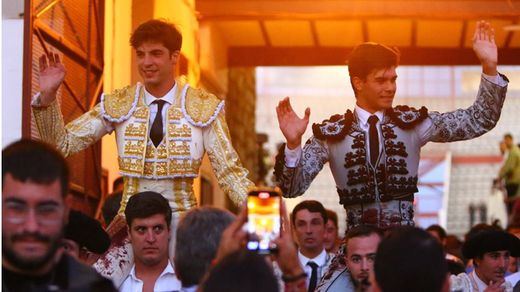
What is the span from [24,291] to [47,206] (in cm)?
31

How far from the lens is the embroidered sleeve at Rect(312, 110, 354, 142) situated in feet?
27.3

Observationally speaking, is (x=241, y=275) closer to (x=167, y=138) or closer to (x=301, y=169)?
(x=301, y=169)

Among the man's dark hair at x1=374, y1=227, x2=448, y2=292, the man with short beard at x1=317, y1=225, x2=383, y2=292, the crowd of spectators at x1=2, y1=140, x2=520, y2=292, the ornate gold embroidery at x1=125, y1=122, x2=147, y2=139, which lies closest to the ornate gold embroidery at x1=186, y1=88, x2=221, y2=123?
the ornate gold embroidery at x1=125, y1=122, x2=147, y2=139

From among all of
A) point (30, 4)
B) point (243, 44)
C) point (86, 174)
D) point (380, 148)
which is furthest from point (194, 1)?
point (380, 148)

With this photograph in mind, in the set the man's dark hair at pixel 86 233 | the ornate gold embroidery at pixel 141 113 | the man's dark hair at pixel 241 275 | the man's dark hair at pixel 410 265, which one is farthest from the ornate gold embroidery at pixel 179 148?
the man's dark hair at pixel 241 275

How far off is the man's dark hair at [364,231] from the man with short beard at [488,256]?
5.88ft

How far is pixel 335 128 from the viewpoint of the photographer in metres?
8.36

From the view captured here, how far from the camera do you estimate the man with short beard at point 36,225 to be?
5.02 metres

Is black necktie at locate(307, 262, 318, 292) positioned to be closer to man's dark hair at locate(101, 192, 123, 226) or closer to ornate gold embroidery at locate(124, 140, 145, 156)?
man's dark hair at locate(101, 192, 123, 226)

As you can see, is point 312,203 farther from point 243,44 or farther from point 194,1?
point 243,44

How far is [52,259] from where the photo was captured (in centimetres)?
502

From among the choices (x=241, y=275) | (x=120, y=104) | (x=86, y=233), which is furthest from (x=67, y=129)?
(x=241, y=275)

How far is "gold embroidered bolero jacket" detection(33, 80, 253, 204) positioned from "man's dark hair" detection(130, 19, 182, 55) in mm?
367

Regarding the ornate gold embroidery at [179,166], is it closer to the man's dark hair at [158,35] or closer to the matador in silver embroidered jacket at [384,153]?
the matador in silver embroidered jacket at [384,153]
